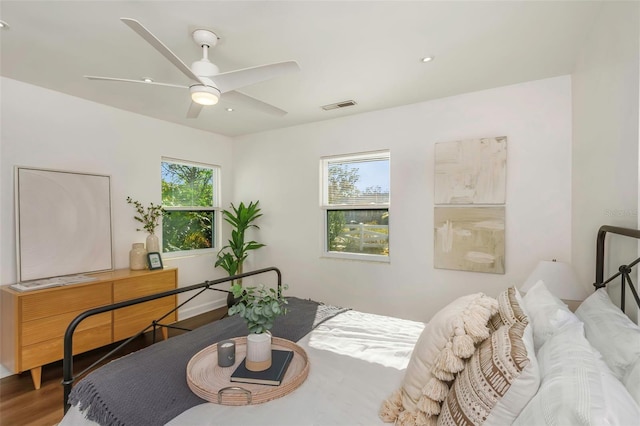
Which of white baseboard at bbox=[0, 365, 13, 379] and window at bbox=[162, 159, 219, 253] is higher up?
window at bbox=[162, 159, 219, 253]

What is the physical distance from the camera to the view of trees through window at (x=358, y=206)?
3.50 metres

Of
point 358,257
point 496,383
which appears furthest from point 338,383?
point 358,257

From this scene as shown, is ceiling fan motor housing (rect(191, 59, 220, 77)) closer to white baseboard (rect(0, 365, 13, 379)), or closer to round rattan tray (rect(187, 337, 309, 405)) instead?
round rattan tray (rect(187, 337, 309, 405))

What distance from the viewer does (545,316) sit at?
1.29m

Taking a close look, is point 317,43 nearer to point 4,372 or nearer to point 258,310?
point 258,310

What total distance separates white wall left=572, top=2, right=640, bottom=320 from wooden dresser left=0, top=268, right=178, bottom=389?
3.72 metres

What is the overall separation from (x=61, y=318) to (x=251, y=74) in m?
2.57

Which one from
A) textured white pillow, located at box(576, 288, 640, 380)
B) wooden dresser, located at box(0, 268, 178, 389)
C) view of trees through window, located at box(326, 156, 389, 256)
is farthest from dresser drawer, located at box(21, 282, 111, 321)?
textured white pillow, located at box(576, 288, 640, 380)

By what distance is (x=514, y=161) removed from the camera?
2732mm

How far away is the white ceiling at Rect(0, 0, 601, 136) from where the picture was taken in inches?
68.1

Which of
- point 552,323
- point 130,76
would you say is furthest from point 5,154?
point 552,323

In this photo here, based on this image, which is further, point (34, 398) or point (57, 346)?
point (57, 346)

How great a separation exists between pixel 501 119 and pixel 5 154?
4.38 m

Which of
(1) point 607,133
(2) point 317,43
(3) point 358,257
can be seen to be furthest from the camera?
(3) point 358,257
